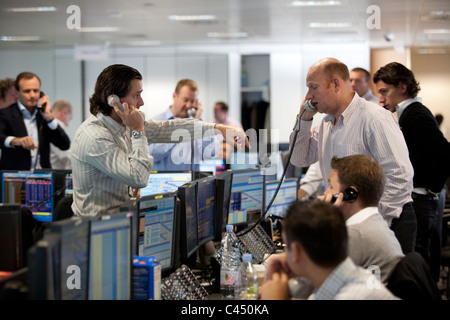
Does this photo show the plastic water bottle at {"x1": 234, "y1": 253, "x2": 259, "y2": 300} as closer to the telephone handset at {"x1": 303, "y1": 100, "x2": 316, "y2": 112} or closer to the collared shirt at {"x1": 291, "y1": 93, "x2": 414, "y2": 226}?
the collared shirt at {"x1": 291, "y1": 93, "x2": 414, "y2": 226}

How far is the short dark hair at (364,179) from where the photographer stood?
227cm

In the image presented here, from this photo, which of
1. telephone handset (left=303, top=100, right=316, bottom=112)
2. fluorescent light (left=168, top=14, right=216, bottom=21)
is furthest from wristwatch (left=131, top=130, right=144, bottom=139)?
fluorescent light (left=168, top=14, right=216, bottom=21)

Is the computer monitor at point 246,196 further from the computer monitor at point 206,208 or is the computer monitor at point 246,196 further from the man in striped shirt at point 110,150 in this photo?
the man in striped shirt at point 110,150

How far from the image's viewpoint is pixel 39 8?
780cm

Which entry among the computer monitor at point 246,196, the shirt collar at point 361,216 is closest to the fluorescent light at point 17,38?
the computer monitor at point 246,196

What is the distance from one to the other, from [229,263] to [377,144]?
37.8 inches

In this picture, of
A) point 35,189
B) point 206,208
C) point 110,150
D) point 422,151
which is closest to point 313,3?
point 422,151

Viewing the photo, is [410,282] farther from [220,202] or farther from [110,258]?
[220,202]

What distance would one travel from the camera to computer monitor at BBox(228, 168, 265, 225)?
12.3ft

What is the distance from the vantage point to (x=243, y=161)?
5770 mm

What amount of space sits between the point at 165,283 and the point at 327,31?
8.88 meters

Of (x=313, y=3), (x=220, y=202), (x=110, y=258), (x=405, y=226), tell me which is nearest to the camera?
(x=110, y=258)

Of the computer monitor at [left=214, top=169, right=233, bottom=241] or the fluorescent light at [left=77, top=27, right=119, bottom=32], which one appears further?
the fluorescent light at [left=77, top=27, right=119, bottom=32]

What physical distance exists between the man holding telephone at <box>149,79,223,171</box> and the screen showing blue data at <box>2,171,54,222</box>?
898 mm
